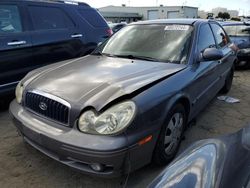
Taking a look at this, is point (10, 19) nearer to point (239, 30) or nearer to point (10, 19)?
point (10, 19)

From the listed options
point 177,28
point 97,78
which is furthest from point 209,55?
point 97,78

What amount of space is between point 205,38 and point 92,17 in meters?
2.84

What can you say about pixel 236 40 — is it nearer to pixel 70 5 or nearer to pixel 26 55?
pixel 70 5

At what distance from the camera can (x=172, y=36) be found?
3631 millimetres

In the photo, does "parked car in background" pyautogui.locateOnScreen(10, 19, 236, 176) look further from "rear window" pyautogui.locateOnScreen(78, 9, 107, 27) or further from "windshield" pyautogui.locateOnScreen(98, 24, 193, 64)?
"rear window" pyautogui.locateOnScreen(78, 9, 107, 27)

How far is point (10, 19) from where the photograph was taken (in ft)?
14.7

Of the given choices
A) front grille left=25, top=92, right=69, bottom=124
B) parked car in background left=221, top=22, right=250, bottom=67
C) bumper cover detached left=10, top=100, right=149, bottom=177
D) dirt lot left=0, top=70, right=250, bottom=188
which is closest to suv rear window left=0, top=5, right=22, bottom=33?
dirt lot left=0, top=70, right=250, bottom=188

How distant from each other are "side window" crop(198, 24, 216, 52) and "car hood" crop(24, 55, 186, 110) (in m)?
0.77

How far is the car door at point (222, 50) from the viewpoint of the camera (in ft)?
15.5

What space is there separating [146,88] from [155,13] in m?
70.3

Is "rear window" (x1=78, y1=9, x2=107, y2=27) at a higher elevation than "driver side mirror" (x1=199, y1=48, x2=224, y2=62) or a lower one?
higher

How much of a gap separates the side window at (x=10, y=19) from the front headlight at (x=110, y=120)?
2847mm

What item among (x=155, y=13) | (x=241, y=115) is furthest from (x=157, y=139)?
(x=155, y=13)

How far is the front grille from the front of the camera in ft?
8.18
